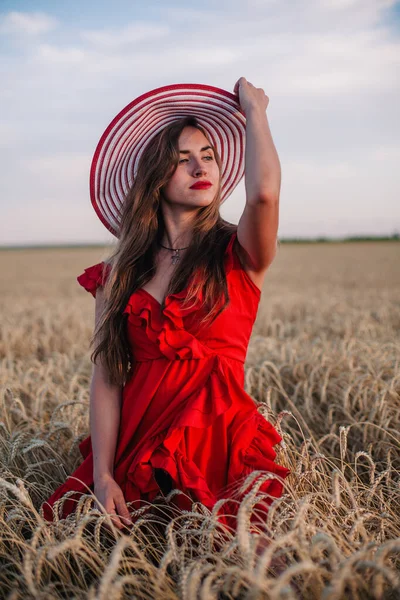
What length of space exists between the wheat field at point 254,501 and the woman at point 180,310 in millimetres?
138

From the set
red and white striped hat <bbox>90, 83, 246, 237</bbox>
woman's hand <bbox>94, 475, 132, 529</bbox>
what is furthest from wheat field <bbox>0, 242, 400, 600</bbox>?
red and white striped hat <bbox>90, 83, 246, 237</bbox>

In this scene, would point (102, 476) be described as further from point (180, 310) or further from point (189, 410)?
point (180, 310)

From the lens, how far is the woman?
6.04 feet

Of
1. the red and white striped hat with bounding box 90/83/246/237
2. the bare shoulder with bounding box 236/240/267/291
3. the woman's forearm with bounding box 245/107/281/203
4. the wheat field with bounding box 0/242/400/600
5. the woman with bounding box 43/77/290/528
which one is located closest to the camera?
the wheat field with bounding box 0/242/400/600

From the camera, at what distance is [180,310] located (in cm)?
195

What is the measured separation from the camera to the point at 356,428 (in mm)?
2930

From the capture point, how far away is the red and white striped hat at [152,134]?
209cm

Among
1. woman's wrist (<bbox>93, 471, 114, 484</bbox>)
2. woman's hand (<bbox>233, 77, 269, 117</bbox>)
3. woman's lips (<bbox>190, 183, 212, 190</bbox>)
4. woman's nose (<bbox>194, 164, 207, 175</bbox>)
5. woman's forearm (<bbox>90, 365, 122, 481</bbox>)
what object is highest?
woman's hand (<bbox>233, 77, 269, 117</bbox>)

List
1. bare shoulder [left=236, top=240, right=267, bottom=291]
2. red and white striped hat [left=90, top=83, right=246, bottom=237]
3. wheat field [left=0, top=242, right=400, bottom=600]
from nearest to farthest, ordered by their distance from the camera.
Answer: wheat field [left=0, top=242, right=400, bottom=600] → bare shoulder [left=236, top=240, right=267, bottom=291] → red and white striped hat [left=90, top=83, right=246, bottom=237]

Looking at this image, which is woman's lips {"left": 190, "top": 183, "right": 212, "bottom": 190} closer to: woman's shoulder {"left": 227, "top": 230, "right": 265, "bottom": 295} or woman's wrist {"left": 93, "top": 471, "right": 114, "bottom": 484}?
woman's shoulder {"left": 227, "top": 230, "right": 265, "bottom": 295}

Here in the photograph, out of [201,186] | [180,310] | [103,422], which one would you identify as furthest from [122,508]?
[201,186]

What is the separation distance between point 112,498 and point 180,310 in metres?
0.70

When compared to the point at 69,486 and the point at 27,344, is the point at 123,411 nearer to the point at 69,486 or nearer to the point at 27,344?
the point at 69,486

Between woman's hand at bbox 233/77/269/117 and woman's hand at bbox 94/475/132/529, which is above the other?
woman's hand at bbox 233/77/269/117
